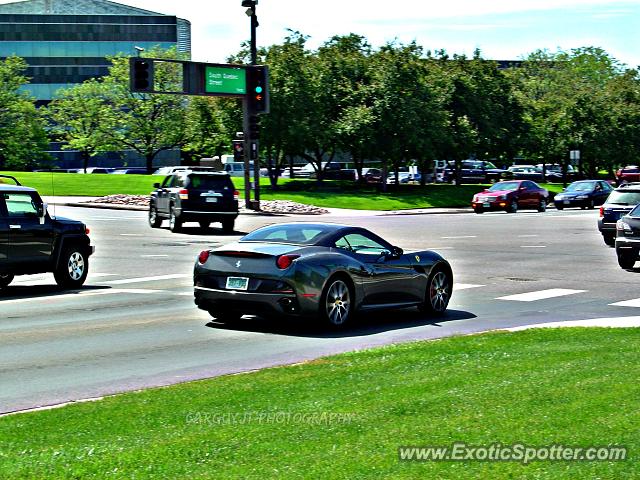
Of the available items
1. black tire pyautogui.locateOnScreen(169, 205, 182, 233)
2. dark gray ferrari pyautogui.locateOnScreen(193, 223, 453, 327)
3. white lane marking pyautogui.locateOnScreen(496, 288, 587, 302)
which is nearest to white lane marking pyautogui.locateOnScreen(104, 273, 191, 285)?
dark gray ferrari pyautogui.locateOnScreen(193, 223, 453, 327)

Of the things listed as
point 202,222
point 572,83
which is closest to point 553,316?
point 202,222

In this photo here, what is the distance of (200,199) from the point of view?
36.4 meters

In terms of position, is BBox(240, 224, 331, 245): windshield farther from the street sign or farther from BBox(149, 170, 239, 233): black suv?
the street sign

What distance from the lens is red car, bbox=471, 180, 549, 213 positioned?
55.0 metres

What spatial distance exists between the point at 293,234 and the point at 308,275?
1.11 meters

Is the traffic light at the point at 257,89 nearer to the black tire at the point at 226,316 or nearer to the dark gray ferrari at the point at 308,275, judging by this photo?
the dark gray ferrari at the point at 308,275

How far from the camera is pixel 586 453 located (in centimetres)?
688

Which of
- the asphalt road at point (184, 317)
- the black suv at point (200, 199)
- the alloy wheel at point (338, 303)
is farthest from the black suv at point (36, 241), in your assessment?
the black suv at point (200, 199)

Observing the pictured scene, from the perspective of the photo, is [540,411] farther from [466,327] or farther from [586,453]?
[466,327]

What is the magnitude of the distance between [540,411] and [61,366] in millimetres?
5347

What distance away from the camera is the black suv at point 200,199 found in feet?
119

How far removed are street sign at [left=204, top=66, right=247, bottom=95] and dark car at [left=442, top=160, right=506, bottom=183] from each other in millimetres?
36155

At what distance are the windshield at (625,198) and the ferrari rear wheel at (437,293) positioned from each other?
1546 centimetres

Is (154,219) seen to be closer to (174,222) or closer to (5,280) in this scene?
(174,222)
